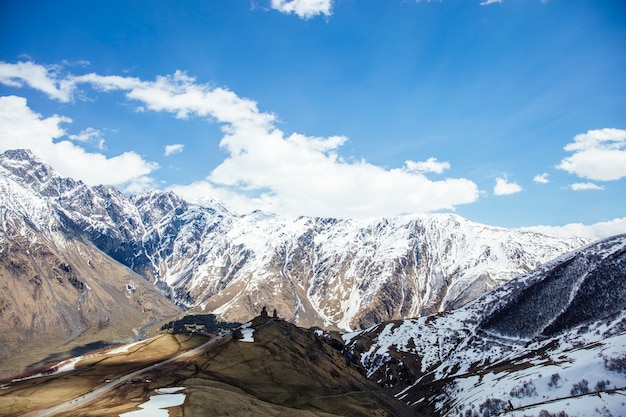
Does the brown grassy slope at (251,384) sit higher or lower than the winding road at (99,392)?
lower

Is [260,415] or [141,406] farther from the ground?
[141,406]

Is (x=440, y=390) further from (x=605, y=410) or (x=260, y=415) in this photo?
(x=260, y=415)

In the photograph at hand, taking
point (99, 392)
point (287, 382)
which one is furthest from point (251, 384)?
point (99, 392)

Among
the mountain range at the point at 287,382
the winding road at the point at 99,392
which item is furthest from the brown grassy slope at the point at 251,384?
the winding road at the point at 99,392

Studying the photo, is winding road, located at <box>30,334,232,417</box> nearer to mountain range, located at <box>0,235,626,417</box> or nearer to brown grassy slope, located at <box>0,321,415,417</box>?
mountain range, located at <box>0,235,626,417</box>

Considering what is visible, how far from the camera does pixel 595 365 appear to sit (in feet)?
405

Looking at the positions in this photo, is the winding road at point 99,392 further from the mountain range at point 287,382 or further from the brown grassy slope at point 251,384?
the brown grassy slope at point 251,384

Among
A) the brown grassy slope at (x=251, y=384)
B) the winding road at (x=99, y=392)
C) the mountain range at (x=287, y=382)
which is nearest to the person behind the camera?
the winding road at (x=99, y=392)

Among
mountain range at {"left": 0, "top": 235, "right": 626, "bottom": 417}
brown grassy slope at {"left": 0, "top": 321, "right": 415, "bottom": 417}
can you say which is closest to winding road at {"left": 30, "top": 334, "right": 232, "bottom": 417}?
mountain range at {"left": 0, "top": 235, "right": 626, "bottom": 417}

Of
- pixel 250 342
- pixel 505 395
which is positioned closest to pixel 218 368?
pixel 250 342

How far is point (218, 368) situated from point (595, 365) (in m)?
108

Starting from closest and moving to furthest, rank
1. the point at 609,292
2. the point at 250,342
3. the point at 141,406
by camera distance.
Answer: the point at 141,406 < the point at 250,342 < the point at 609,292

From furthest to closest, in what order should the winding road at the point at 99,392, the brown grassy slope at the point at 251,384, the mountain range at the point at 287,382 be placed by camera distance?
the mountain range at the point at 287,382 < the brown grassy slope at the point at 251,384 < the winding road at the point at 99,392

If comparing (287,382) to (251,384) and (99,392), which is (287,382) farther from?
(99,392)
